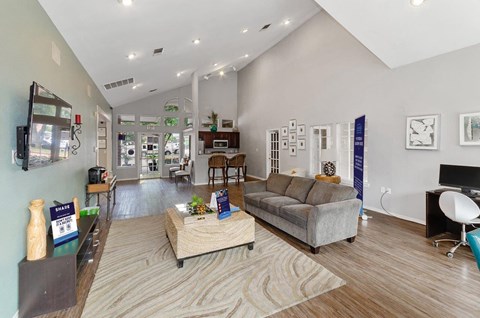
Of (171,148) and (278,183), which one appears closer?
(278,183)

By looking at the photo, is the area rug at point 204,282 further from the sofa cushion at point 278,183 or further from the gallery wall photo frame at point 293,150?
the gallery wall photo frame at point 293,150

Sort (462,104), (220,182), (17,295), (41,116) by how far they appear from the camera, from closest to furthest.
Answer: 1. (17,295)
2. (41,116)
3. (462,104)
4. (220,182)

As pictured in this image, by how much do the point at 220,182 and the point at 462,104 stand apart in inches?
268

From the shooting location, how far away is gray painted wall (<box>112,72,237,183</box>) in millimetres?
9148

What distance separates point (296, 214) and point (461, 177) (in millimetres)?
2447

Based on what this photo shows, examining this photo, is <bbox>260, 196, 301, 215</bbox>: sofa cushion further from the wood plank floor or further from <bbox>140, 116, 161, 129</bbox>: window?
<bbox>140, 116, 161, 129</bbox>: window

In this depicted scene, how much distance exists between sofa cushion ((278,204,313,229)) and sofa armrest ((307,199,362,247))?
12cm

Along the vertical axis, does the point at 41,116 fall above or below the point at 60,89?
below

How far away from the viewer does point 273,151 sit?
8.64 meters

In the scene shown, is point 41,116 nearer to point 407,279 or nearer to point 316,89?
point 407,279

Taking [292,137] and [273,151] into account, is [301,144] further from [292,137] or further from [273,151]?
[273,151]

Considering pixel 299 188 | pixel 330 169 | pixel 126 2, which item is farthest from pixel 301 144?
pixel 126 2

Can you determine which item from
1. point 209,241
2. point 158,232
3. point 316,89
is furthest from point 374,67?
point 158,232

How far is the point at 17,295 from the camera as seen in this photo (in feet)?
6.05
